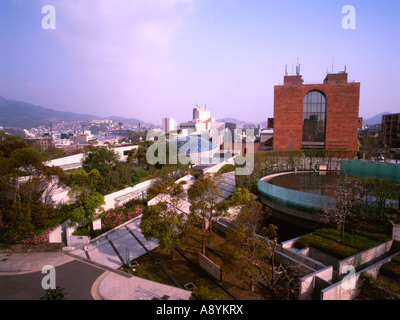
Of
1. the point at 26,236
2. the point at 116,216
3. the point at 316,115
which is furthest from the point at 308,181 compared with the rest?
the point at 26,236

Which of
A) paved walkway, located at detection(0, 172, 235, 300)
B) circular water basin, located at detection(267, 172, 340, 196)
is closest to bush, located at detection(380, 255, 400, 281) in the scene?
paved walkway, located at detection(0, 172, 235, 300)

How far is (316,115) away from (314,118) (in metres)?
0.51

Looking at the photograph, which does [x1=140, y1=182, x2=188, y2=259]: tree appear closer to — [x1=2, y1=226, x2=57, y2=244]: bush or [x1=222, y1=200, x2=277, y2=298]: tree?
[x1=222, y1=200, x2=277, y2=298]: tree

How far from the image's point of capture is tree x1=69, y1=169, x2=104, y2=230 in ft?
46.5

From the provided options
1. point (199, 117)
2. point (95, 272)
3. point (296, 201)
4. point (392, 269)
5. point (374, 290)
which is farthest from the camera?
point (199, 117)

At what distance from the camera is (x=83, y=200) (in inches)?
583

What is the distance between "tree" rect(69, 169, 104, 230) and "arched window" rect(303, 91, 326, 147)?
32.4m

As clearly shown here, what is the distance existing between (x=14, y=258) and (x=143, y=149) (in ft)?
56.9

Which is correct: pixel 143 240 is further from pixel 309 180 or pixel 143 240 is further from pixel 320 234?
pixel 309 180

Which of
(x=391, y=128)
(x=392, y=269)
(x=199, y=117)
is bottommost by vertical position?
(x=392, y=269)

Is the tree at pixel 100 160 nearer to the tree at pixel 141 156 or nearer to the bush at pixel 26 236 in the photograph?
the tree at pixel 141 156

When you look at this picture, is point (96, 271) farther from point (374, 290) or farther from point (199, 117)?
point (199, 117)

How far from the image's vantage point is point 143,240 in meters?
13.5
